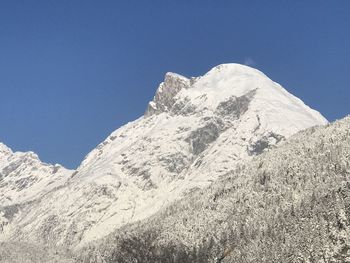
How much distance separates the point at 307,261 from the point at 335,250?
44.2 ft

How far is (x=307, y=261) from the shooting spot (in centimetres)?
18562

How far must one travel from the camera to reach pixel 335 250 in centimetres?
19500
